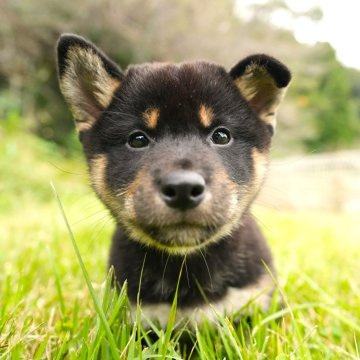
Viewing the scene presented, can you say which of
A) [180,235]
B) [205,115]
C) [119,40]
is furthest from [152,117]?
[119,40]

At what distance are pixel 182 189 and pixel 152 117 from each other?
0.62 meters

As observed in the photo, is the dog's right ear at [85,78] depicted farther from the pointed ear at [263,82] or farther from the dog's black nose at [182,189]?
the dog's black nose at [182,189]

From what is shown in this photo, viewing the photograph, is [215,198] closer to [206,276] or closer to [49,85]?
[206,276]

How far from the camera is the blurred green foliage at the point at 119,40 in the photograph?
41.6 ft

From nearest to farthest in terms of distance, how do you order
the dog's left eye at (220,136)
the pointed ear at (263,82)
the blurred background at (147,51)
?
1. the dog's left eye at (220,136)
2. the pointed ear at (263,82)
3. the blurred background at (147,51)

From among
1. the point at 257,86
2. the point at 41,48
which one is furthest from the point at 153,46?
the point at 257,86

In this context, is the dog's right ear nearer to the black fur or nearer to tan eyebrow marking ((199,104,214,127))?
tan eyebrow marking ((199,104,214,127))

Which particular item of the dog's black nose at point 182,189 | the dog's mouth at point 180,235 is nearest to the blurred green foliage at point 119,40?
the dog's mouth at point 180,235

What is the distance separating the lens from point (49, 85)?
15.4 meters

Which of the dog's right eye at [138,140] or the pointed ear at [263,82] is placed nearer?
the dog's right eye at [138,140]

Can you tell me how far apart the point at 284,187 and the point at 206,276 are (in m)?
13.5

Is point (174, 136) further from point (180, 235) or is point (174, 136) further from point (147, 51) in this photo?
point (147, 51)

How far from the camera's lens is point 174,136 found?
2471 millimetres

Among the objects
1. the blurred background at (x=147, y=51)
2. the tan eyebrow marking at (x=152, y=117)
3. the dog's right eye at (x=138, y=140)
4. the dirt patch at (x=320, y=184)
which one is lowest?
the dirt patch at (x=320, y=184)
